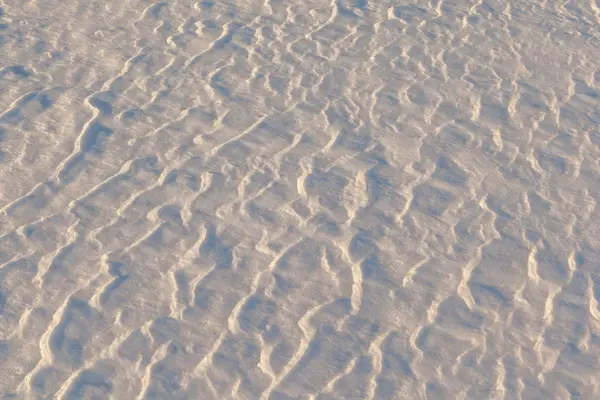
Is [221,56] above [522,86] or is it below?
below

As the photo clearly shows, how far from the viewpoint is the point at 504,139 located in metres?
5.61

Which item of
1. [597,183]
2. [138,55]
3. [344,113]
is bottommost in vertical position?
[138,55]

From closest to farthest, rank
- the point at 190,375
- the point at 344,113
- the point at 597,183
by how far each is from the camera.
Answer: the point at 190,375 < the point at 597,183 < the point at 344,113

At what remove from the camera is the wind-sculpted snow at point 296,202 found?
4.09 m

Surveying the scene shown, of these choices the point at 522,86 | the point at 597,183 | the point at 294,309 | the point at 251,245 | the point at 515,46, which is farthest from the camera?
the point at 515,46

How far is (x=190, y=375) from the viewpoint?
3.98 m

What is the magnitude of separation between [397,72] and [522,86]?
90 centimetres

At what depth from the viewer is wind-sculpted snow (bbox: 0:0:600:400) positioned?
4090mm

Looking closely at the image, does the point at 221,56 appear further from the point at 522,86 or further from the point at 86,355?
the point at 86,355

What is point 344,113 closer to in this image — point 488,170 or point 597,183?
point 488,170

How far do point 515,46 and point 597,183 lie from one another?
5.65ft

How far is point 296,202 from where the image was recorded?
4980 mm

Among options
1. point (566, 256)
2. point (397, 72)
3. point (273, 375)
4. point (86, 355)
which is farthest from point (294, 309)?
point (397, 72)

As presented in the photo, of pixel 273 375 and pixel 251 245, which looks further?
pixel 251 245
